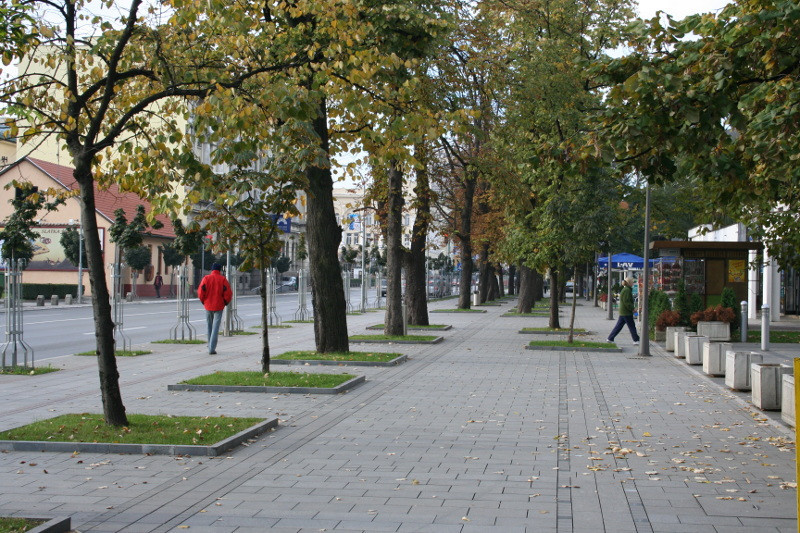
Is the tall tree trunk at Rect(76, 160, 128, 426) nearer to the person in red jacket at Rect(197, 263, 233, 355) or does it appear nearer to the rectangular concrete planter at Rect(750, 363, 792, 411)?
the rectangular concrete planter at Rect(750, 363, 792, 411)

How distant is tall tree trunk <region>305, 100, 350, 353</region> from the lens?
1777cm

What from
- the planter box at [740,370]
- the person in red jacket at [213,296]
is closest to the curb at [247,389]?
the planter box at [740,370]

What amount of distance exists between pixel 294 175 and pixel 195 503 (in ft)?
25.0

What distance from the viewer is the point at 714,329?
925 inches

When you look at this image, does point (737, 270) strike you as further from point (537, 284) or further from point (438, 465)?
point (537, 284)

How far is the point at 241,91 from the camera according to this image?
9.11 meters

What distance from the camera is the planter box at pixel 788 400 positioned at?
10.6m

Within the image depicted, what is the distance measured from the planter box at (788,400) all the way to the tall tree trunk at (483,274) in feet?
126

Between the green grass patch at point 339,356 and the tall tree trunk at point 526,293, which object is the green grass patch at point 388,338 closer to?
the green grass patch at point 339,356

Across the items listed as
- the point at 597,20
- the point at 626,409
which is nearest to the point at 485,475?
the point at 626,409

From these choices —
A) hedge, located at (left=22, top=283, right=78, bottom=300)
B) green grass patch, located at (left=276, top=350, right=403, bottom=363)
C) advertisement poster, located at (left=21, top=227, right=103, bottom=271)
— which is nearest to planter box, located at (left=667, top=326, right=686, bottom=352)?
green grass patch, located at (left=276, top=350, right=403, bottom=363)

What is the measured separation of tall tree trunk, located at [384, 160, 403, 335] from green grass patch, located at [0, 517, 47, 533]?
1795cm

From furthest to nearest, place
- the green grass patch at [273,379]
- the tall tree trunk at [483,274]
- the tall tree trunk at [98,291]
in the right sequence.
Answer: the tall tree trunk at [483,274]
the green grass patch at [273,379]
the tall tree trunk at [98,291]

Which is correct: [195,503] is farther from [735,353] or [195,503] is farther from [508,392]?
[735,353]
